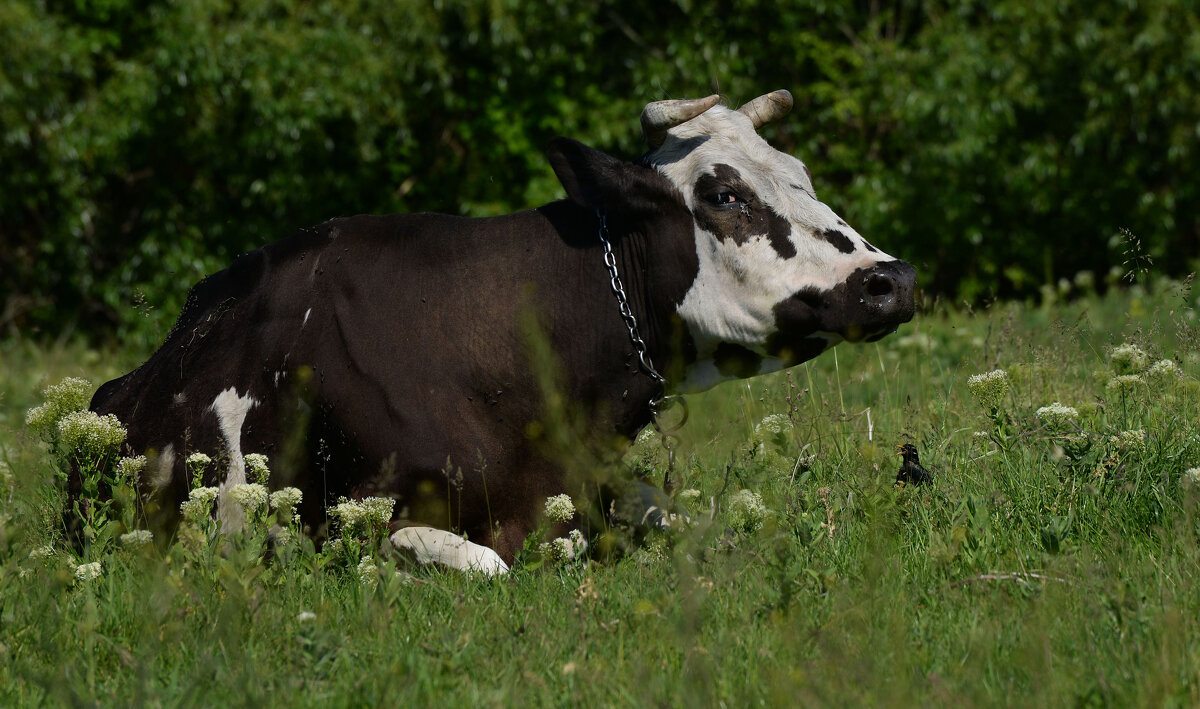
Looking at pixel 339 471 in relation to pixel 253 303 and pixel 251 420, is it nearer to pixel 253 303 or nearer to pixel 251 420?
pixel 251 420

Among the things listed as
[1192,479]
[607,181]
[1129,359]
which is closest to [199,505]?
[607,181]

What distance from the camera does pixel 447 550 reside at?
156 inches

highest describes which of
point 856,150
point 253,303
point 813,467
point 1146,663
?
point 253,303

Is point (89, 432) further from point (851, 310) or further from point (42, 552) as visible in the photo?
point (851, 310)

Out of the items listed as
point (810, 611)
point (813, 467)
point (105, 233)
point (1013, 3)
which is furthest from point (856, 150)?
point (810, 611)

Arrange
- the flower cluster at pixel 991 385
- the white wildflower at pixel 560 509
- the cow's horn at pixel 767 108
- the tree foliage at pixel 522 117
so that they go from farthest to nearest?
the tree foliage at pixel 522 117, the cow's horn at pixel 767 108, the flower cluster at pixel 991 385, the white wildflower at pixel 560 509

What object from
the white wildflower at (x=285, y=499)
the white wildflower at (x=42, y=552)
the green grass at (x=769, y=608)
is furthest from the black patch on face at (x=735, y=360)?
the white wildflower at (x=42, y=552)

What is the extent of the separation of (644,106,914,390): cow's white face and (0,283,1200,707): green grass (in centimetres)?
35

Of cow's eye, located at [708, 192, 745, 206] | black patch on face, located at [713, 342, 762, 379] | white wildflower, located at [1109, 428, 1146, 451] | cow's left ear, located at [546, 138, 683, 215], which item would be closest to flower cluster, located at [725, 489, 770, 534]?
black patch on face, located at [713, 342, 762, 379]

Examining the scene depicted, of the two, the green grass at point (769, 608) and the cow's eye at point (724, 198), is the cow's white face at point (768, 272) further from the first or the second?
the green grass at point (769, 608)

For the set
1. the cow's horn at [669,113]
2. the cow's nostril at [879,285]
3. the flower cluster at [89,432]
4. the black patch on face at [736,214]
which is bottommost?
the cow's nostril at [879,285]

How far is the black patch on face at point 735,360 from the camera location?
A: 4281 millimetres

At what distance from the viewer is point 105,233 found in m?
15.2

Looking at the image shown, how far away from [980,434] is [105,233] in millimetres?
13311
